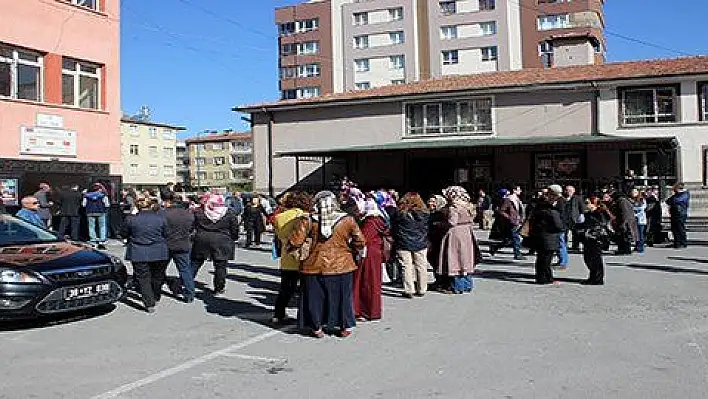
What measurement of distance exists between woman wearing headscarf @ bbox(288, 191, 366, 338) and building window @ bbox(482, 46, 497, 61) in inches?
2393

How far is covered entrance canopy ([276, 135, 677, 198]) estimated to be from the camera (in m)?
26.7

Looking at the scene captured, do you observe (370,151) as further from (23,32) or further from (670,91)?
(23,32)

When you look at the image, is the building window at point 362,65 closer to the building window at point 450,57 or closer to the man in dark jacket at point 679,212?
the building window at point 450,57

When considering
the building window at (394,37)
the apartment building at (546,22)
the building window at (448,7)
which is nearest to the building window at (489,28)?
the apartment building at (546,22)

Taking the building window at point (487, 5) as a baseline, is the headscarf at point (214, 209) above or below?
below

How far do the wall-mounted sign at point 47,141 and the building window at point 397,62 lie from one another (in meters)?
51.0

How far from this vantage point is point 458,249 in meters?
10.7

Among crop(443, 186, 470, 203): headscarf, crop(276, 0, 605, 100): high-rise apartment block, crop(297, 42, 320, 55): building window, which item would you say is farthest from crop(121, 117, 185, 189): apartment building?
crop(443, 186, 470, 203): headscarf

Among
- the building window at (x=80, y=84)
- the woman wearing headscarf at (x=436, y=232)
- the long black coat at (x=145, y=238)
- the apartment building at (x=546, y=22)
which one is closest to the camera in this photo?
the long black coat at (x=145, y=238)

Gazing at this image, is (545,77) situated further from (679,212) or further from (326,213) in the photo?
(326,213)

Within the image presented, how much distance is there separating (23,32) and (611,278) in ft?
53.2

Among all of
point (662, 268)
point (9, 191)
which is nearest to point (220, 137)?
point (9, 191)

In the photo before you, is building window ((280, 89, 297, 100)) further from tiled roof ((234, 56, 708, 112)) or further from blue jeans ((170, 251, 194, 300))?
blue jeans ((170, 251, 194, 300))

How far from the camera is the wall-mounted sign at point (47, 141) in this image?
20.0m
